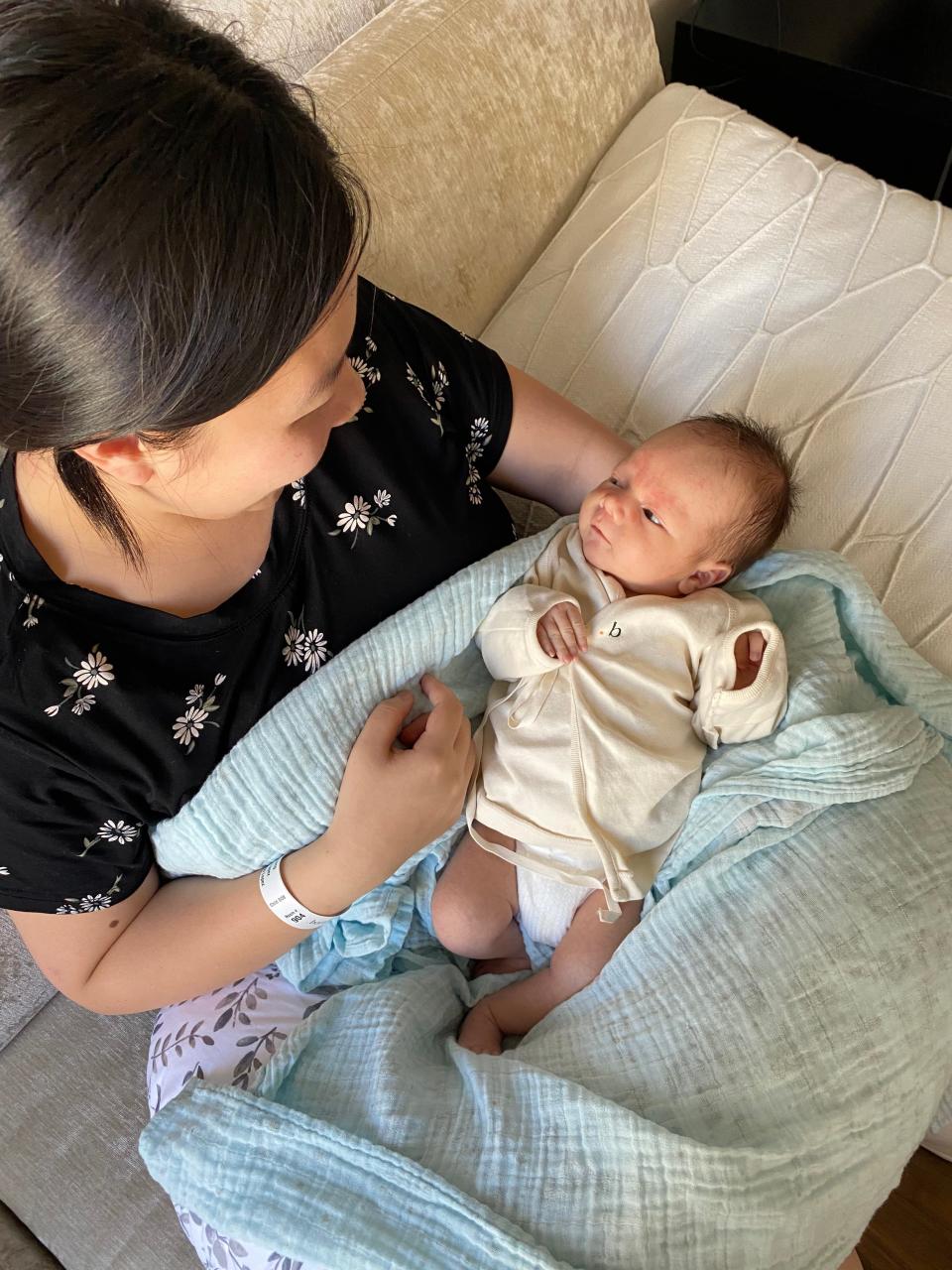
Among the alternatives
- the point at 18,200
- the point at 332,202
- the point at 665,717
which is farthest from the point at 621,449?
the point at 18,200

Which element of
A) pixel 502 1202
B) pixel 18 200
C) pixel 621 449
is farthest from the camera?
pixel 621 449

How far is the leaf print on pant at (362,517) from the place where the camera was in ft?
3.10

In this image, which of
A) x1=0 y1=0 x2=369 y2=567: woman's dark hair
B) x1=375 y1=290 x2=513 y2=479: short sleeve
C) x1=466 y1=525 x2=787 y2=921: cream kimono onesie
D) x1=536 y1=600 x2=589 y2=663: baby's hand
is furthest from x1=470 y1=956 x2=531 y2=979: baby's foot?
x1=0 y1=0 x2=369 y2=567: woman's dark hair

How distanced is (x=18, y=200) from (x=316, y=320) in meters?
0.18

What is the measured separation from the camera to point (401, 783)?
0.86 metres

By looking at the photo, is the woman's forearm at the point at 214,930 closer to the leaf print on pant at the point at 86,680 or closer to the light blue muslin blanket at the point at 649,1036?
the light blue muslin blanket at the point at 649,1036

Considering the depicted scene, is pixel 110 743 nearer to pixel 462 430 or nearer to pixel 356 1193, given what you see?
pixel 356 1193

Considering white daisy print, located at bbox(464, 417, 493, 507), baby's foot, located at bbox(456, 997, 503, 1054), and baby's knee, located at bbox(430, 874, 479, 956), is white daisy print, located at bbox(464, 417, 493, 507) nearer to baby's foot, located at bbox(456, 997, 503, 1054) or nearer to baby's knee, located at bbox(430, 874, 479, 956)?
baby's knee, located at bbox(430, 874, 479, 956)

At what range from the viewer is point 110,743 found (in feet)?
2.57

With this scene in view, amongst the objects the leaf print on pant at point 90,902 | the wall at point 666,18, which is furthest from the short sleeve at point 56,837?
the wall at point 666,18

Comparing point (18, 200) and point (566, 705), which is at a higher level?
point (18, 200)

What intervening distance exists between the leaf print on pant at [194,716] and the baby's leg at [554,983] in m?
0.42

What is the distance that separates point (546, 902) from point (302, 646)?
38 centimetres

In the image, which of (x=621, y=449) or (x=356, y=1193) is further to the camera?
(x=621, y=449)
